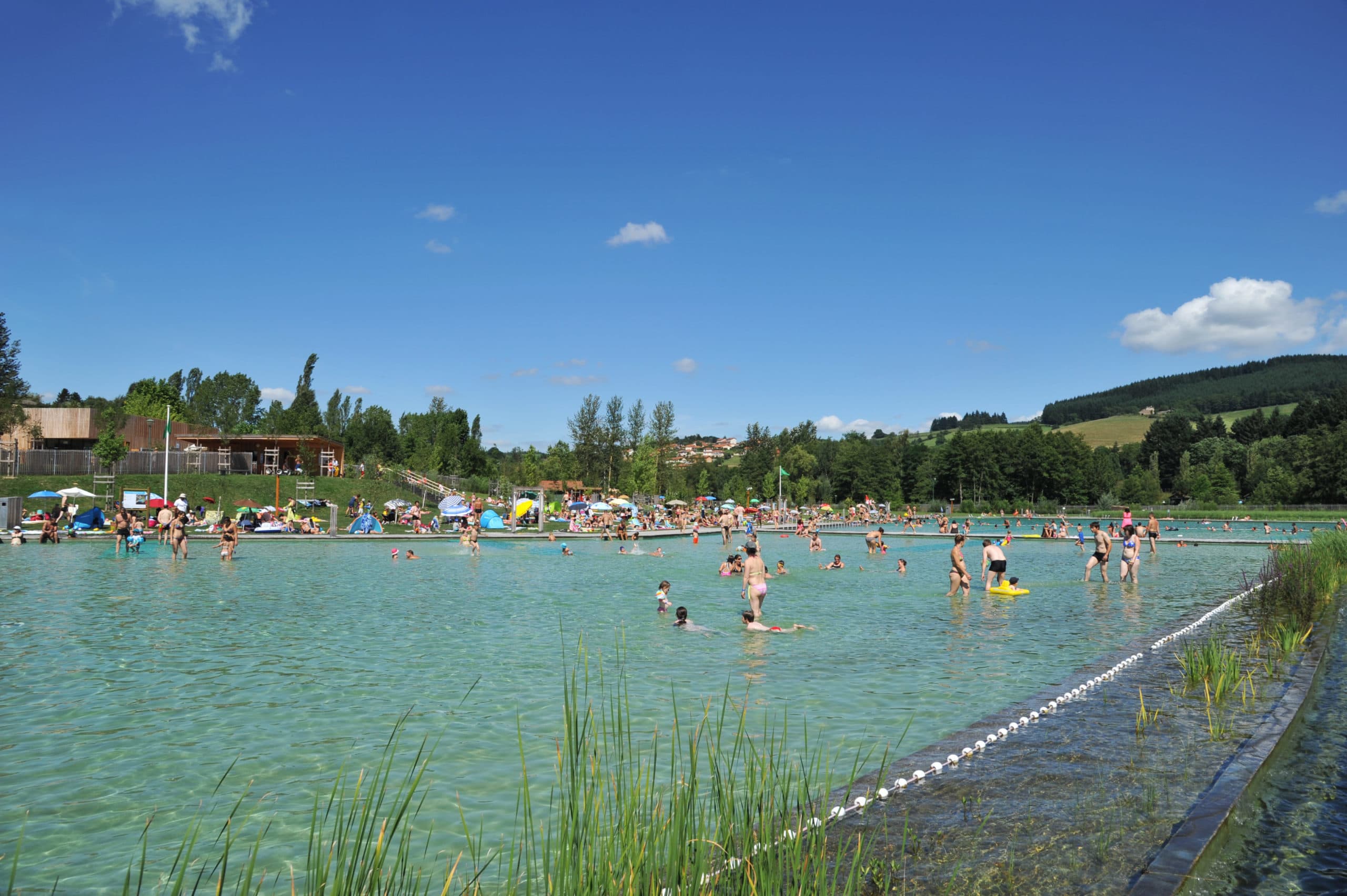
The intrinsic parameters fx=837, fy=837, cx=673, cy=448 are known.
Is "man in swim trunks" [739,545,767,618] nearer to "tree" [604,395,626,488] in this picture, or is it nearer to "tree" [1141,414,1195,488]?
"tree" [604,395,626,488]

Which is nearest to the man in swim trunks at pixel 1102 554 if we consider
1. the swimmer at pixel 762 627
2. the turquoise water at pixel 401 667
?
the turquoise water at pixel 401 667

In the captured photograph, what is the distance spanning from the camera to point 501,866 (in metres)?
4.93

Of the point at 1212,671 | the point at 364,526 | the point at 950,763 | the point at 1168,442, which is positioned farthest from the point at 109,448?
the point at 1168,442

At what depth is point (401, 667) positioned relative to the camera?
34.2ft

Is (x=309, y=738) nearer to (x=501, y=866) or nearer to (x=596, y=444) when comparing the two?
(x=501, y=866)

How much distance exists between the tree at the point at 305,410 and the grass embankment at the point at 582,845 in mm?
70898

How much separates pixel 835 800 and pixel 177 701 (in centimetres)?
686

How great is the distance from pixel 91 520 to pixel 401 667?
31525mm

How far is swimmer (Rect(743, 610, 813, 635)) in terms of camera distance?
13.7 meters

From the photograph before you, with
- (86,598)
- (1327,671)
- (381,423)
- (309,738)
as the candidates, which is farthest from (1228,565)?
(381,423)

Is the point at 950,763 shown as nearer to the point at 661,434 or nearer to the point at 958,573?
the point at 958,573

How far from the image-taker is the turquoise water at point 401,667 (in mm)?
6160

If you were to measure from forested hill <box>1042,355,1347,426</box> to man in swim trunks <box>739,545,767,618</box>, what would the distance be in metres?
153

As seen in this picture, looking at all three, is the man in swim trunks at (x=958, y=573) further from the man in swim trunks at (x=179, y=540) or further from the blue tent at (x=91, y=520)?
the blue tent at (x=91, y=520)
